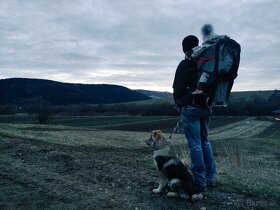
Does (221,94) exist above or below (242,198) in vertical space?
above

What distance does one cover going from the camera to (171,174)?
4820mm

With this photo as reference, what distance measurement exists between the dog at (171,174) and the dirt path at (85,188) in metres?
0.15

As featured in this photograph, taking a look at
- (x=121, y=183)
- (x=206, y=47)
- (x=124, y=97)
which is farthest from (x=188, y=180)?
(x=124, y=97)

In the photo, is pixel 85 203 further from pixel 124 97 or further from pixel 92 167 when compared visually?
pixel 124 97

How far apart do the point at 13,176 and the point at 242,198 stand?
3.88 metres

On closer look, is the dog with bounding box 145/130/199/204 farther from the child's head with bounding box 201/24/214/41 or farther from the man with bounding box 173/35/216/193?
the child's head with bounding box 201/24/214/41

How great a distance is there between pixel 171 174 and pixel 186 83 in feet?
4.44

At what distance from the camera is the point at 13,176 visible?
5820 millimetres

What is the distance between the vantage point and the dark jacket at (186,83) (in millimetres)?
4836

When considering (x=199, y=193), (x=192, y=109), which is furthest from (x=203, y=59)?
(x=199, y=193)

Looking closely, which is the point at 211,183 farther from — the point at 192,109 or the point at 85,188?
the point at 85,188

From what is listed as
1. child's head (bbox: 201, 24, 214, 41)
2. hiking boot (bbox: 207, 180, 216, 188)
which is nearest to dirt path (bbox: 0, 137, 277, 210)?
hiking boot (bbox: 207, 180, 216, 188)

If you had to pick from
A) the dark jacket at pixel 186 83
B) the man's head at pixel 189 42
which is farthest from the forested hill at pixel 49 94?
the dark jacket at pixel 186 83

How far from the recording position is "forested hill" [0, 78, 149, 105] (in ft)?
368
